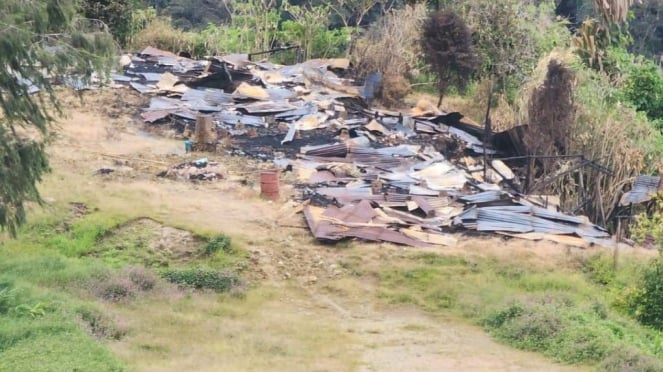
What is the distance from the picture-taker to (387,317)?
909cm

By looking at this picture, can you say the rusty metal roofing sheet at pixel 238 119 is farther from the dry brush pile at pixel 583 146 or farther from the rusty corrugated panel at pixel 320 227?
the dry brush pile at pixel 583 146

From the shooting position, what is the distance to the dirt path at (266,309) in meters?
7.69

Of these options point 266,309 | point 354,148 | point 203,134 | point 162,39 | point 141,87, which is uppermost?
point 162,39

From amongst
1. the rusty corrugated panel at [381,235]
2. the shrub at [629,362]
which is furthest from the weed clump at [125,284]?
the shrub at [629,362]

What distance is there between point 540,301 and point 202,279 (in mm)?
3636

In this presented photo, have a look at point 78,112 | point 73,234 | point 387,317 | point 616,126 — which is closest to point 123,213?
point 73,234

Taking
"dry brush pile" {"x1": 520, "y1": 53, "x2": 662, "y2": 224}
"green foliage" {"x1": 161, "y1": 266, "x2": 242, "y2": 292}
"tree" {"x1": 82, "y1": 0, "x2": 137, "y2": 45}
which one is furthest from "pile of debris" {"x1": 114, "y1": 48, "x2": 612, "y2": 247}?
"green foliage" {"x1": 161, "y1": 266, "x2": 242, "y2": 292}

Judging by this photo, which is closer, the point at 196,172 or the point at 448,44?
the point at 196,172

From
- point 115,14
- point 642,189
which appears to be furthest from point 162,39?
point 642,189

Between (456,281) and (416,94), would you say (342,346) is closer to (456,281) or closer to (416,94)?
(456,281)

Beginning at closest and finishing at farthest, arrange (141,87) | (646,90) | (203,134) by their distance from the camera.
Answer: (203,134), (141,87), (646,90)

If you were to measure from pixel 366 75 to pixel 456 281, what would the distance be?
8.82 metres

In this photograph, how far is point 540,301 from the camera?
898 centimetres

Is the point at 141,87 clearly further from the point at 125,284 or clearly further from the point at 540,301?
the point at 540,301
